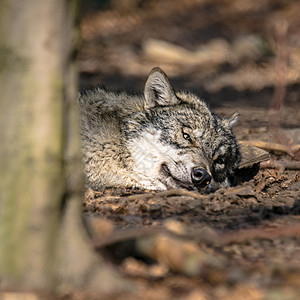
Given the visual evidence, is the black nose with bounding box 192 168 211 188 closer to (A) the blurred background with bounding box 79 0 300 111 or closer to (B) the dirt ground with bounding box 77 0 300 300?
(B) the dirt ground with bounding box 77 0 300 300

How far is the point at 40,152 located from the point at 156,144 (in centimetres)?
303

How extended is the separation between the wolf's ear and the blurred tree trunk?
3028 mm

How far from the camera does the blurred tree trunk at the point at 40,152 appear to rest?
3170 millimetres

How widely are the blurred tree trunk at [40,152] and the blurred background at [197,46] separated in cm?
741

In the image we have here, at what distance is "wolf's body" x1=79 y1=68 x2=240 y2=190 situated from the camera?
6.16 m

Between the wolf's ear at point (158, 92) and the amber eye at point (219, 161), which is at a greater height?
the wolf's ear at point (158, 92)

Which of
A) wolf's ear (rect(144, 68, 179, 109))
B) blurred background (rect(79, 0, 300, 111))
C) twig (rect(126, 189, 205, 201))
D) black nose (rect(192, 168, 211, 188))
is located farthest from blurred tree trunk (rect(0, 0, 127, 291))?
blurred background (rect(79, 0, 300, 111))

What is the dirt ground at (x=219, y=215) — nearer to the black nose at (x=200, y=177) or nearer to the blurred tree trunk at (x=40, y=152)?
the black nose at (x=200, y=177)

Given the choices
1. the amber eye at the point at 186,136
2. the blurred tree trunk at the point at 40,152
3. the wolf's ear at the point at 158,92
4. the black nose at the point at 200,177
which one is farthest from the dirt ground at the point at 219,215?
the wolf's ear at the point at 158,92

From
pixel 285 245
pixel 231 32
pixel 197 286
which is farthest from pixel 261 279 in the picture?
pixel 231 32

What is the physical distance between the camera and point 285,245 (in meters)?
4.13

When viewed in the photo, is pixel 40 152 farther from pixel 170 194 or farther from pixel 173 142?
pixel 173 142

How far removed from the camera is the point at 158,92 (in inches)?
257

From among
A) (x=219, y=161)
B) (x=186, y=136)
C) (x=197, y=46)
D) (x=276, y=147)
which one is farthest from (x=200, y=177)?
(x=197, y=46)
